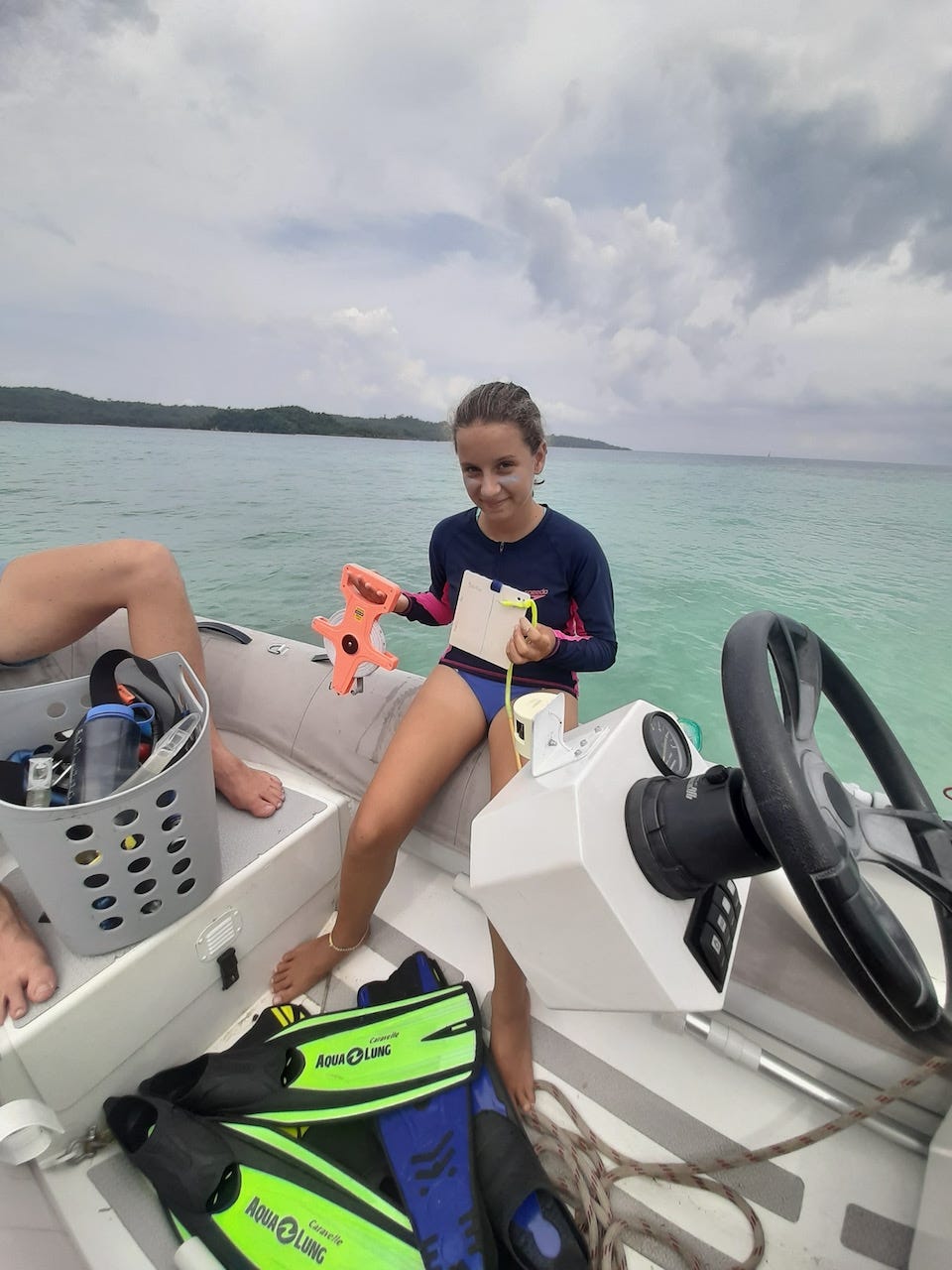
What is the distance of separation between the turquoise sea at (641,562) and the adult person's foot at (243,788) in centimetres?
173

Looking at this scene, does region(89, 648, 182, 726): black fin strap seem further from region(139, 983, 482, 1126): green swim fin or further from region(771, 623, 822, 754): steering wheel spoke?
region(771, 623, 822, 754): steering wheel spoke

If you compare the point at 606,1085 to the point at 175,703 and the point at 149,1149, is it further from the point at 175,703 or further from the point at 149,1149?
the point at 175,703

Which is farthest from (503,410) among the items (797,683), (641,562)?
(641,562)

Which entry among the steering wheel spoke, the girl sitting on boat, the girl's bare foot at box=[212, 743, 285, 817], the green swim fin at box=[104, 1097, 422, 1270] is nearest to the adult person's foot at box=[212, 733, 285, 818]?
the girl's bare foot at box=[212, 743, 285, 817]

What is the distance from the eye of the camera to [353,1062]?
0.81 m

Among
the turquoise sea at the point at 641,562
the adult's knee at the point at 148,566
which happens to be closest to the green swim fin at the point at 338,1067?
the adult's knee at the point at 148,566

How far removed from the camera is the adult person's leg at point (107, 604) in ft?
3.27

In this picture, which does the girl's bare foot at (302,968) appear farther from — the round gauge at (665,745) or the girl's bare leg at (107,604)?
the round gauge at (665,745)

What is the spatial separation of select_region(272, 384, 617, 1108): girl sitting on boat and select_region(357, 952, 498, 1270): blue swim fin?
12 cm

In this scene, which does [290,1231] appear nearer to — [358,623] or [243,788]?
[243,788]

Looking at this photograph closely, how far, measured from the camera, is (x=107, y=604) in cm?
104

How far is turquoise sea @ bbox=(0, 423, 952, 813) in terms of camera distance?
9.50ft

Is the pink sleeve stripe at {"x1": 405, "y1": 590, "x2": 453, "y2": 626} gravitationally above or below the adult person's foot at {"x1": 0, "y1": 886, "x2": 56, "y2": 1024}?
above

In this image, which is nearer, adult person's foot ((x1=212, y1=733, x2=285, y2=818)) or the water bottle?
the water bottle
